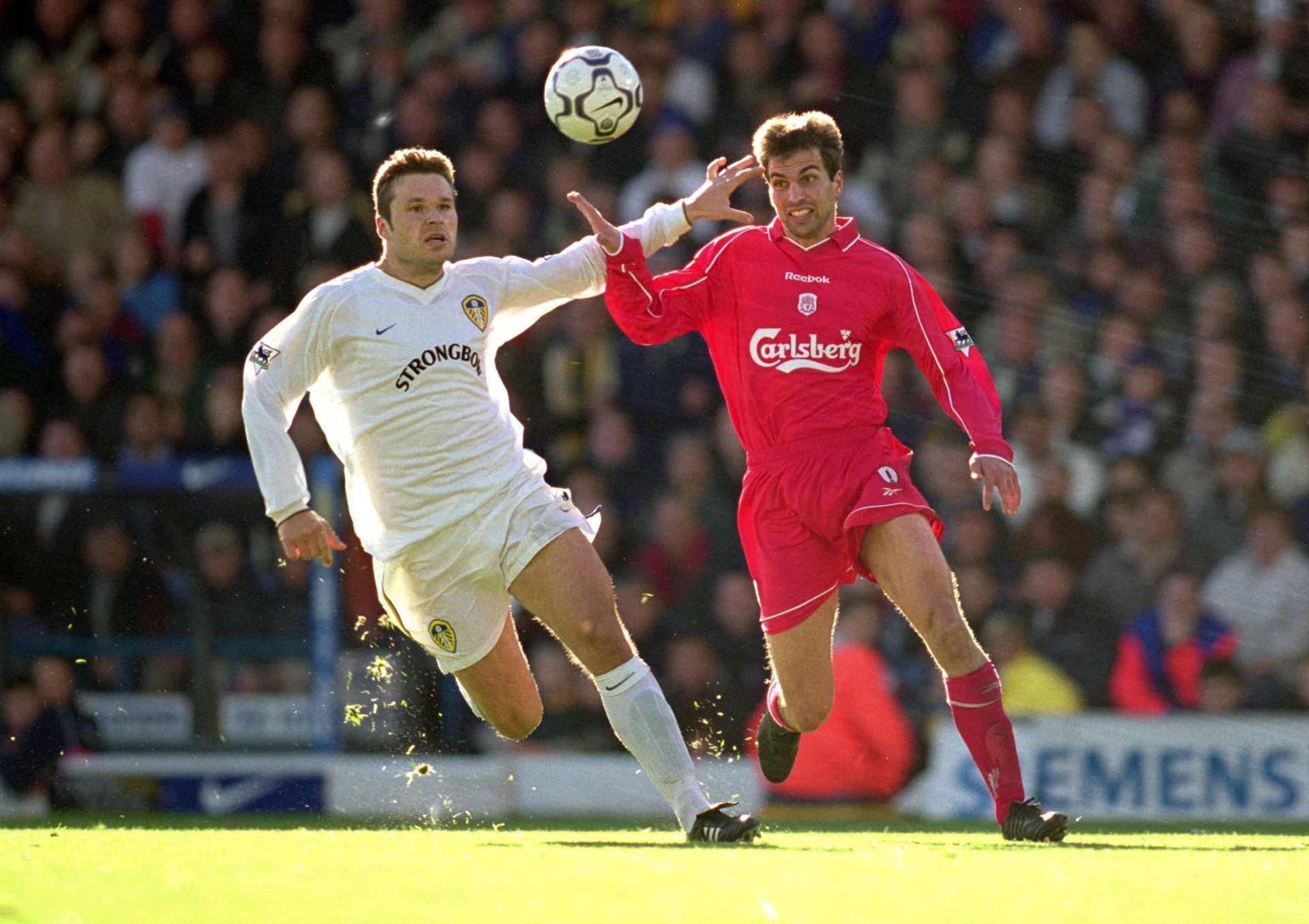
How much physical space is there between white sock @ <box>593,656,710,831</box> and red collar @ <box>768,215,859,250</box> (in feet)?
5.40

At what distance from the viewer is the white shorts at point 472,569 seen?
6648 mm

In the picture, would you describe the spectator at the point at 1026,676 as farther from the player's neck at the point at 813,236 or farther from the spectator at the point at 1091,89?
the player's neck at the point at 813,236

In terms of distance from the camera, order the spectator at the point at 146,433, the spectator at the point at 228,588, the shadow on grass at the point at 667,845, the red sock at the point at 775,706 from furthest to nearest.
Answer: the spectator at the point at 146,433 → the spectator at the point at 228,588 → the red sock at the point at 775,706 → the shadow on grass at the point at 667,845

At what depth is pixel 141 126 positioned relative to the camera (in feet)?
42.0

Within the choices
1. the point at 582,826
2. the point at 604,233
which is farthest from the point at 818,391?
the point at 582,826

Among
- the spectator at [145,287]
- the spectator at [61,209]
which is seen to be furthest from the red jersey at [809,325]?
the spectator at [61,209]

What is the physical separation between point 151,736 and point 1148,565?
5155 mm

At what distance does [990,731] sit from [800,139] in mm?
2110

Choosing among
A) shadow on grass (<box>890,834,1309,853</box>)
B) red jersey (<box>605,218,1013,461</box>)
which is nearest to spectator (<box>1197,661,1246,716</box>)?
shadow on grass (<box>890,834,1309,853</box>)

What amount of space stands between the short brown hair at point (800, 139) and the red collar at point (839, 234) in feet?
0.68

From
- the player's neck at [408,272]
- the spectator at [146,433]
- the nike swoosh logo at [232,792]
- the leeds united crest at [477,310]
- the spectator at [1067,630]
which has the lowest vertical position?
the nike swoosh logo at [232,792]

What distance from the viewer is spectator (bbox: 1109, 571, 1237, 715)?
979 cm

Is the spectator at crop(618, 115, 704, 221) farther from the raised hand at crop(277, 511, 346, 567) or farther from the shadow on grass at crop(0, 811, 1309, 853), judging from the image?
the raised hand at crop(277, 511, 346, 567)

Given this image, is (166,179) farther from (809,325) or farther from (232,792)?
(809,325)
